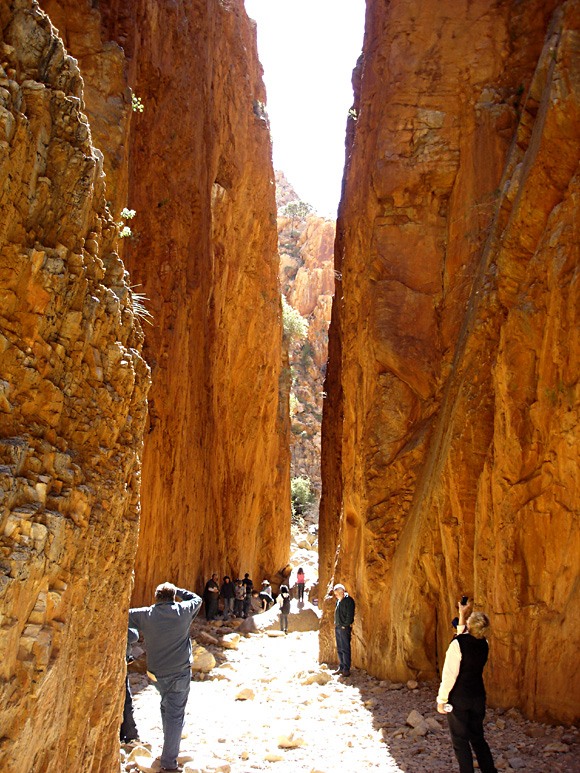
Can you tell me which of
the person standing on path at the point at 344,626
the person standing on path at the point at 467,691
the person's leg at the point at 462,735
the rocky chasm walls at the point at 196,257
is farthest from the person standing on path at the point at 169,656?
the rocky chasm walls at the point at 196,257

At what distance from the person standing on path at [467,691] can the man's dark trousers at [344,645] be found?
5476 millimetres

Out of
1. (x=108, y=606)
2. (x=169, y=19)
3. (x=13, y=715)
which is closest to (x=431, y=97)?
(x=169, y=19)

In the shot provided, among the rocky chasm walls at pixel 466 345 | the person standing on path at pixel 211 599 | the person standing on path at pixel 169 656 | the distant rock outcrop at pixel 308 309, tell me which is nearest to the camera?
the person standing on path at pixel 169 656

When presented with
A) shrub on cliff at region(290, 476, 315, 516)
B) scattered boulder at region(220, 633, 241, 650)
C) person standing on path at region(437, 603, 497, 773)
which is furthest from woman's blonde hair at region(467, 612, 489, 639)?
shrub on cliff at region(290, 476, 315, 516)

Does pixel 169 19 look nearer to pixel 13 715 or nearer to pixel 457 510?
pixel 457 510

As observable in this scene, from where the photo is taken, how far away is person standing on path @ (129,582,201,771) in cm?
586

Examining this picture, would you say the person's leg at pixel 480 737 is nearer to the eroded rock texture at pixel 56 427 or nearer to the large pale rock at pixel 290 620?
the eroded rock texture at pixel 56 427

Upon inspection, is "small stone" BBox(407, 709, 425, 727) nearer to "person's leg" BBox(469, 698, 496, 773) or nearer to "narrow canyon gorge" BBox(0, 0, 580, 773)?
"narrow canyon gorge" BBox(0, 0, 580, 773)

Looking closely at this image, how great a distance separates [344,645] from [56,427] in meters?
7.88

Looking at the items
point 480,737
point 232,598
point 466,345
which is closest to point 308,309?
point 232,598

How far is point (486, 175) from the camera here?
11.1 metres

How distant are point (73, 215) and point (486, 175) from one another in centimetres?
831

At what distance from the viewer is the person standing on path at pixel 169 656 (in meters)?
5.86

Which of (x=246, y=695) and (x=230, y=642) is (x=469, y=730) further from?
(x=230, y=642)
